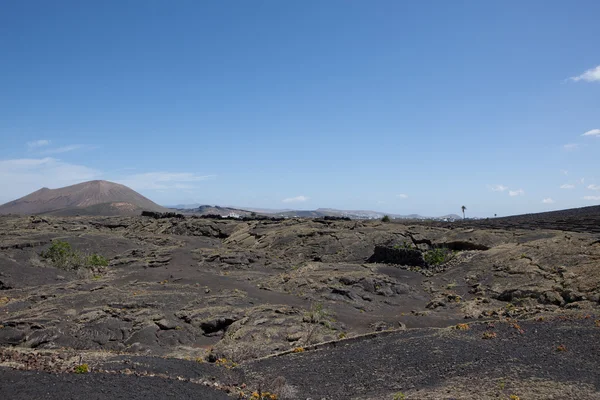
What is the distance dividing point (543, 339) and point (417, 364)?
4.42m

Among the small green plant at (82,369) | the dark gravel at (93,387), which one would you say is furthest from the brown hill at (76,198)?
the dark gravel at (93,387)

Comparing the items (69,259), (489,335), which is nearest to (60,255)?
(69,259)

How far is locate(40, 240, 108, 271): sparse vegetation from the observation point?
30969 mm

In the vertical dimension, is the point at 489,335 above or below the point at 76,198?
below

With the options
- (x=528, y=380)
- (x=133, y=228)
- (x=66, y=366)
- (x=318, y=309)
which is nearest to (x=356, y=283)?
(x=318, y=309)

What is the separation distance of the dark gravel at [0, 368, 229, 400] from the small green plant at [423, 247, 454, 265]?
23.9 m

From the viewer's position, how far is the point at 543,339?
1369 centimetres

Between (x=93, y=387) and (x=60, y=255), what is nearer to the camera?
(x=93, y=387)

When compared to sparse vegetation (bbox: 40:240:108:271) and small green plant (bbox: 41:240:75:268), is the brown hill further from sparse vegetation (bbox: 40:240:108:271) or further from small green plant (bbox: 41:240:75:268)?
sparse vegetation (bbox: 40:240:108:271)

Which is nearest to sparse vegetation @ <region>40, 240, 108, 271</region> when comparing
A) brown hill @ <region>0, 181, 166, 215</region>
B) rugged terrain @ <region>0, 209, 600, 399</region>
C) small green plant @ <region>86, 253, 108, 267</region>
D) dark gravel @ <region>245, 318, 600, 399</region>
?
small green plant @ <region>86, 253, 108, 267</region>

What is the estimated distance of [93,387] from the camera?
1064 cm

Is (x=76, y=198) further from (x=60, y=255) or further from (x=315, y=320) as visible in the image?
(x=315, y=320)

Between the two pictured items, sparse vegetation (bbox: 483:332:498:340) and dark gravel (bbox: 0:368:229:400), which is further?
sparse vegetation (bbox: 483:332:498:340)

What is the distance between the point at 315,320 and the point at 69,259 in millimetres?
22194
